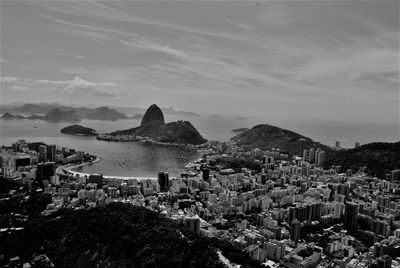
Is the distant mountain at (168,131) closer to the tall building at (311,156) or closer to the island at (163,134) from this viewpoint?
the island at (163,134)

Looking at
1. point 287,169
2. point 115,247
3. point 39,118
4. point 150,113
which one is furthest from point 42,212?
point 39,118

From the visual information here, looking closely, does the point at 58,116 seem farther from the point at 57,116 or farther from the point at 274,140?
the point at 274,140

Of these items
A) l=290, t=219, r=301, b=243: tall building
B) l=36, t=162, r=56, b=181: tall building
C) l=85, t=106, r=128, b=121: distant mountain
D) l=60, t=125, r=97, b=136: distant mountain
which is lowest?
l=290, t=219, r=301, b=243: tall building

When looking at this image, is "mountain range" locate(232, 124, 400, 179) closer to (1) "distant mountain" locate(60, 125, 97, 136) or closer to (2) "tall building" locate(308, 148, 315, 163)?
(2) "tall building" locate(308, 148, 315, 163)

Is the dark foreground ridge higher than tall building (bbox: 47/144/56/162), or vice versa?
tall building (bbox: 47/144/56/162)

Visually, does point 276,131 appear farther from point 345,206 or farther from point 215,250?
point 215,250

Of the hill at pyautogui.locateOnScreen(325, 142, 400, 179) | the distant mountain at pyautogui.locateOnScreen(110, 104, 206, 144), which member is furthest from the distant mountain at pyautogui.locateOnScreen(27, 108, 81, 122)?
the hill at pyautogui.locateOnScreen(325, 142, 400, 179)

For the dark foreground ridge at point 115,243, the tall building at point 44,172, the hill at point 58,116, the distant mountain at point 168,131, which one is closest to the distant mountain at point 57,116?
the hill at point 58,116

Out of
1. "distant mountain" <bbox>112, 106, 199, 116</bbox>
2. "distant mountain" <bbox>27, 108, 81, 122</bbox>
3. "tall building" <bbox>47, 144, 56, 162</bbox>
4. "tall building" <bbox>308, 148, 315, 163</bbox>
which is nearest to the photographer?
"tall building" <bbox>47, 144, 56, 162</bbox>

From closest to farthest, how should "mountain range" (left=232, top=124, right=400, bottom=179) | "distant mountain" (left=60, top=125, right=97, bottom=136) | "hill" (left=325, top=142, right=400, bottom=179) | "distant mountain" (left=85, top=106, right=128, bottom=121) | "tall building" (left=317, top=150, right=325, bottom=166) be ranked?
"hill" (left=325, top=142, right=400, bottom=179)
"mountain range" (left=232, top=124, right=400, bottom=179)
"tall building" (left=317, top=150, right=325, bottom=166)
"distant mountain" (left=60, top=125, right=97, bottom=136)
"distant mountain" (left=85, top=106, right=128, bottom=121)
